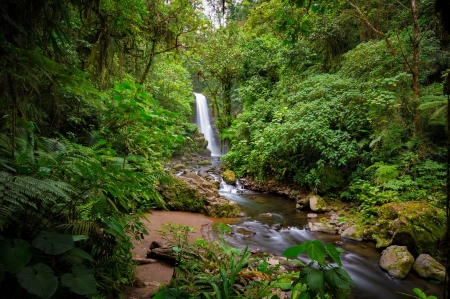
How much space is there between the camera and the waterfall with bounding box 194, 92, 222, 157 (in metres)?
25.6

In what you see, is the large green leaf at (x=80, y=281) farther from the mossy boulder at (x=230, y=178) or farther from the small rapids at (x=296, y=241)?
the mossy boulder at (x=230, y=178)

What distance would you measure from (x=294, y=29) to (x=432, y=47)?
7.93m

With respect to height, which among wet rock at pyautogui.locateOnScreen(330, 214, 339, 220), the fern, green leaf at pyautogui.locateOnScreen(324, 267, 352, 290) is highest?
green leaf at pyautogui.locateOnScreen(324, 267, 352, 290)

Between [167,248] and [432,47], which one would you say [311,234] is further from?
[432,47]

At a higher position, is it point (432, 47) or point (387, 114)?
point (432, 47)

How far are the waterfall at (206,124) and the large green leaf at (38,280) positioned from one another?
22.7 metres

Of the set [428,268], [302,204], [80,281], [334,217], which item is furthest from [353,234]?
[80,281]

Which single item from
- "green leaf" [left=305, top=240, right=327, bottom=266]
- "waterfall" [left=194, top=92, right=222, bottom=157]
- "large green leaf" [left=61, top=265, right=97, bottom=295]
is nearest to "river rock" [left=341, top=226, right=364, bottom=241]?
"green leaf" [left=305, top=240, right=327, bottom=266]

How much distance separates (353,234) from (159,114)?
5.73 m

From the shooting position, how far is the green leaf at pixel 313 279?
5.57ft

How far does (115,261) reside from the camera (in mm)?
2674

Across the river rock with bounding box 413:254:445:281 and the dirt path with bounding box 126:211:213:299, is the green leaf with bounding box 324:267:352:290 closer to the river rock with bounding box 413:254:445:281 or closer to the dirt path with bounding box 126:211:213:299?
the dirt path with bounding box 126:211:213:299


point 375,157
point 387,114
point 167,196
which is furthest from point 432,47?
point 167,196

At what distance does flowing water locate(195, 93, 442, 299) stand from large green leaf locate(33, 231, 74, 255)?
2.91 meters
